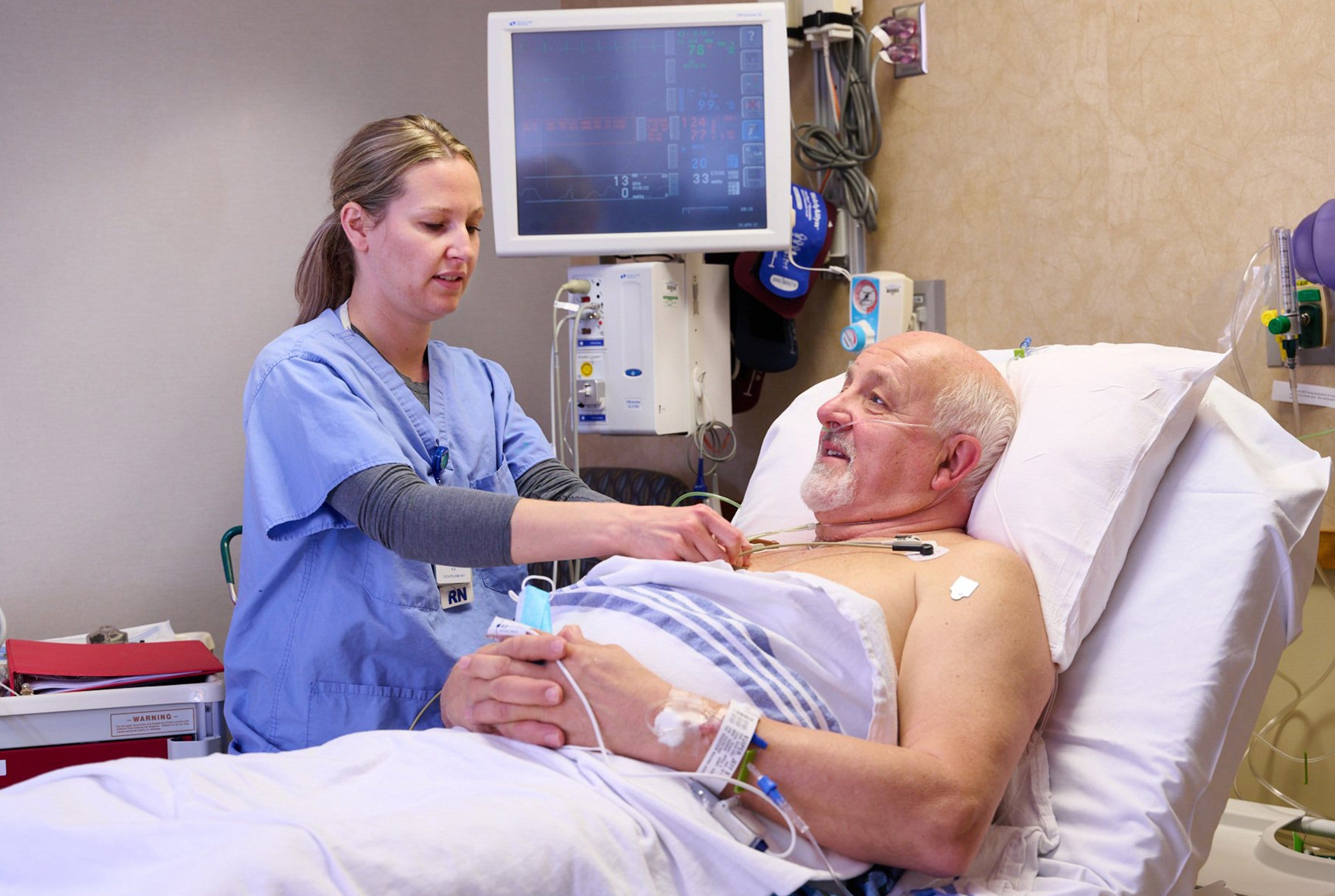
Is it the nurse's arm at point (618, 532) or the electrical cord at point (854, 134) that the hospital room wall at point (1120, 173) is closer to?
the electrical cord at point (854, 134)

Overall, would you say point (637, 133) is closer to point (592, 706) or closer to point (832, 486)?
point (832, 486)

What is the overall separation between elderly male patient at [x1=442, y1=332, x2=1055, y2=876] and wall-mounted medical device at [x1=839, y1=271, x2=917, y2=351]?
2.39 feet

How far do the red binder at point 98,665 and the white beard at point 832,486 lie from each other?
44.7 inches

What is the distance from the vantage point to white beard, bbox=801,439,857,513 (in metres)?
1.63

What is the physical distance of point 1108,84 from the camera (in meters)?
2.32

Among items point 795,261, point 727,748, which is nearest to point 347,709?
point 727,748

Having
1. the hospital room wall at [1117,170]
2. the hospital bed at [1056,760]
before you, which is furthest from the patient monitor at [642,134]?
the hospital bed at [1056,760]

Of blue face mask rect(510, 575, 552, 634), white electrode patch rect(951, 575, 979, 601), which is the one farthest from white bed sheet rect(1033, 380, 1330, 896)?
blue face mask rect(510, 575, 552, 634)

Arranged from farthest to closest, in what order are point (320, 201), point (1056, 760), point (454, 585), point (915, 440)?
point (320, 201) → point (454, 585) → point (915, 440) → point (1056, 760)

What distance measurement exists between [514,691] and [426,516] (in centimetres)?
33

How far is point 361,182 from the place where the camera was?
1.81 meters

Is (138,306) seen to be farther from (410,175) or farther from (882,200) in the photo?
(882,200)

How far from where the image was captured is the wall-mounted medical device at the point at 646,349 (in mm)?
2533

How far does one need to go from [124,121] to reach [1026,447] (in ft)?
8.01
